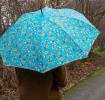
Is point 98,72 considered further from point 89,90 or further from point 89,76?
point 89,90

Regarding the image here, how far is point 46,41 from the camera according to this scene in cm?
354

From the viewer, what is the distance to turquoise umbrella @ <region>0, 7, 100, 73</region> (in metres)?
3.52

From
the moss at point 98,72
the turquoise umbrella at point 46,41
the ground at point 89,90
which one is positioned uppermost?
the turquoise umbrella at point 46,41

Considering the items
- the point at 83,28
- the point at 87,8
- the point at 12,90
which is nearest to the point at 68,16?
the point at 83,28

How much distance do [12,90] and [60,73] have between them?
6846 mm

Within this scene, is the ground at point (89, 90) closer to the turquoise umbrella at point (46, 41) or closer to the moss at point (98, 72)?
the moss at point (98, 72)

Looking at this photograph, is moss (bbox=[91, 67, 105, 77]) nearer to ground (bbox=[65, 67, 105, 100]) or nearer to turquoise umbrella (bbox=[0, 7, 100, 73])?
ground (bbox=[65, 67, 105, 100])

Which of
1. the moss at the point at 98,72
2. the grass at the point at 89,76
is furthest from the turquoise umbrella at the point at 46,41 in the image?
the moss at the point at 98,72

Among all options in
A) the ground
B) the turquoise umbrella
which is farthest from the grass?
the turquoise umbrella

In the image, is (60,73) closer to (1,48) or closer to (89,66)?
(1,48)

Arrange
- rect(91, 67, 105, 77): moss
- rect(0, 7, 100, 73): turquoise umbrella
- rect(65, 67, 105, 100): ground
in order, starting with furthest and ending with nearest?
rect(91, 67, 105, 77): moss < rect(65, 67, 105, 100): ground < rect(0, 7, 100, 73): turquoise umbrella

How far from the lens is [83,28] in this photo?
3.90 meters

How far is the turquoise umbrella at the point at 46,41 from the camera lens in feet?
11.5

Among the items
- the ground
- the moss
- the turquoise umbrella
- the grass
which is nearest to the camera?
the turquoise umbrella
